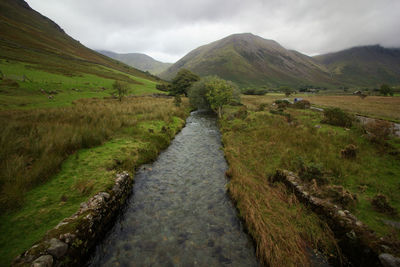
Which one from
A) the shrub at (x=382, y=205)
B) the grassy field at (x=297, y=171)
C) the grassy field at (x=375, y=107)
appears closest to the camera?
the grassy field at (x=297, y=171)

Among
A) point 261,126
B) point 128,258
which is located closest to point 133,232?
point 128,258

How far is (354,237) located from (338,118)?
19.7m

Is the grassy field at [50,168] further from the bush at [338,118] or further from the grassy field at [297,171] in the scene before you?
the bush at [338,118]

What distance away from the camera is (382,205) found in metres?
6.64

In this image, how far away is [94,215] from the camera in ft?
20.5

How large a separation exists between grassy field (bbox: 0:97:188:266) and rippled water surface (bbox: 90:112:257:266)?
2.03 m

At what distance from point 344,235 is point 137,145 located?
14249 millimetres

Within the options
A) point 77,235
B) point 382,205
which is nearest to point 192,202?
point 77,235

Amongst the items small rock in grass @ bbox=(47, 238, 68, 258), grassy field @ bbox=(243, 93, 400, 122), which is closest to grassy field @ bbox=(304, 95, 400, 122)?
grassy field @ bbox=(243, 93, 400, 122)

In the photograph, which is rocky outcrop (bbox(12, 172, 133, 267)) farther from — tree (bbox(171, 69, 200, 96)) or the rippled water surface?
tree (bbox(171, 69, 200, 96))

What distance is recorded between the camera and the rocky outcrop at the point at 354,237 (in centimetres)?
488

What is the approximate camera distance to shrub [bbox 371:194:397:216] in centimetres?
652

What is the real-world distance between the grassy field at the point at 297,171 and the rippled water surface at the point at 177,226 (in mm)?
979

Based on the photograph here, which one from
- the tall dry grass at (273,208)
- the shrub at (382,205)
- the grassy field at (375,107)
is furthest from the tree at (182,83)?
the shrub at (382,205)
